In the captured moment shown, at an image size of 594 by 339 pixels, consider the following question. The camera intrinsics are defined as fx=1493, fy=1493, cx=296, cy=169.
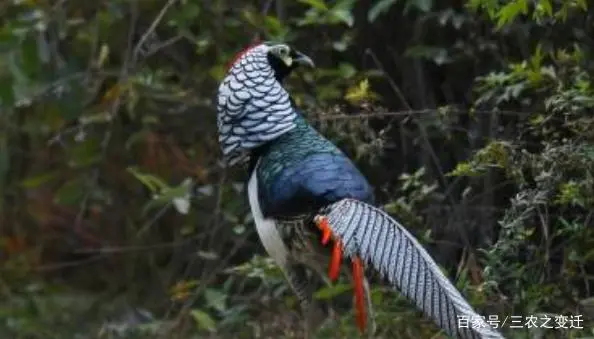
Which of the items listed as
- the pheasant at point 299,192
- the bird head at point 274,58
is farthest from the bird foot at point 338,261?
the bird head at point 274,58

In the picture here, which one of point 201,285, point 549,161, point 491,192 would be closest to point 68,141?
point 201,285

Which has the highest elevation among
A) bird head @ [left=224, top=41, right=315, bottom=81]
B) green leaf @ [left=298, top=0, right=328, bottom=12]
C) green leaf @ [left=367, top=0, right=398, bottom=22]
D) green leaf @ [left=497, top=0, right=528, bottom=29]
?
green leaf @ [left=497, top=0, right=528, bottom=29]

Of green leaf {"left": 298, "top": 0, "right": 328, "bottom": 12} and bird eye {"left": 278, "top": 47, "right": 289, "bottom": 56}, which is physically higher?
bird eye {"left": 278, "top": 47, "right": 289, "bottom": 56}

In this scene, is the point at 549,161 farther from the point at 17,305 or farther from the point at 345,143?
the point at 17,305

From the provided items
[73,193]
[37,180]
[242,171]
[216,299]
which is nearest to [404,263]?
[242,171]

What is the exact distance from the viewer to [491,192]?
4730 mm

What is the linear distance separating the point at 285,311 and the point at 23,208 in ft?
6.64

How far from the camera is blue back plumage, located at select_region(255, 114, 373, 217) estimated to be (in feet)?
11.5

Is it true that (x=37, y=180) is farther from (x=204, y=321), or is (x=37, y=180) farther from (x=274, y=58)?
(x=274, y=58)

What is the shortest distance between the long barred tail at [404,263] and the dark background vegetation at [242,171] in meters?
0.65

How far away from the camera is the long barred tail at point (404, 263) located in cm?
314

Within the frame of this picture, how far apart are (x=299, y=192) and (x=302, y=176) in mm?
43

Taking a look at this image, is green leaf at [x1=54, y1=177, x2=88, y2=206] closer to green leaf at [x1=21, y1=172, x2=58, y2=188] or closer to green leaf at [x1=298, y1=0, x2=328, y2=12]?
green leaf at [x1=21, y1=172, x2=58, y2=188]

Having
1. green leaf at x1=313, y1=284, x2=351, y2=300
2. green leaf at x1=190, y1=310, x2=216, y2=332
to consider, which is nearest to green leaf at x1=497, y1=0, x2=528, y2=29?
green leaf at x1=313, y1=284, x2=351, y2=300
